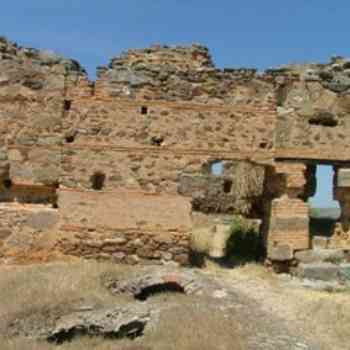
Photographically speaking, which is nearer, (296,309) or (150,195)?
(296,309)

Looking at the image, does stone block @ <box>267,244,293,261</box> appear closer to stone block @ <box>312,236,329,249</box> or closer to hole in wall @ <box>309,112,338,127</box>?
stone block @ <box>312,236,329,249</box>

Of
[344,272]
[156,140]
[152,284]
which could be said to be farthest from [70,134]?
[344,272]

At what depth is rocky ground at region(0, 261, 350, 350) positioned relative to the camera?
6.14 m

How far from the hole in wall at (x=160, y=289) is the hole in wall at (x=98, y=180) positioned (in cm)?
224

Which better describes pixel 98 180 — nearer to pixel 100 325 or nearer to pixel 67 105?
pixel 67 105

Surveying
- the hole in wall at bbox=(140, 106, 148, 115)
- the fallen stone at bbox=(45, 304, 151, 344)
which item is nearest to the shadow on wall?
the hole in wall at bbox=(140, 106, 148, 115)

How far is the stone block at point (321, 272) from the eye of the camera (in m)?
9.16

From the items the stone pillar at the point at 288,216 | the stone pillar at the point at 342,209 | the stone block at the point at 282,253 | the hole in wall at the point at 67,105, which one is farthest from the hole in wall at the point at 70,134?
the stone pillar at the point at 342,209

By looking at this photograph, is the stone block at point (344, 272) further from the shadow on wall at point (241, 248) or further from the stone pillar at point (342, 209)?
the shadow on wall at point (241, 248)

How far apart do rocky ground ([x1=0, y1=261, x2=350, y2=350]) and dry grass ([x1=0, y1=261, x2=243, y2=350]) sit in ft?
0.04

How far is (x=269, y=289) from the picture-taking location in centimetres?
855

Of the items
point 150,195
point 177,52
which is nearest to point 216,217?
point 177,52

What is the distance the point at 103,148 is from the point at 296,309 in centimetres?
441

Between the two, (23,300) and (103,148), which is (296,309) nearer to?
(23,300)
